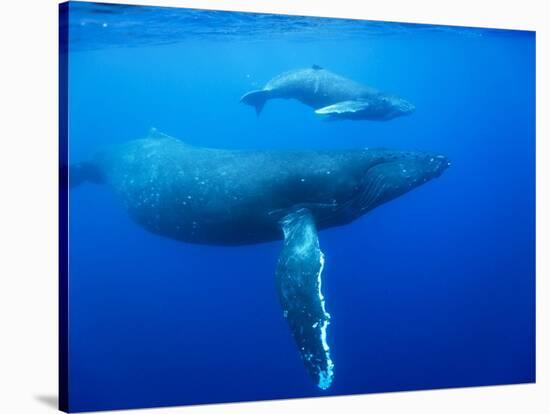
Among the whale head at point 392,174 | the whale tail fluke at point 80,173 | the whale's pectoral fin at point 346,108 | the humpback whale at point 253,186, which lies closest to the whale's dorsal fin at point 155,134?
the humpback whale at point 253,186

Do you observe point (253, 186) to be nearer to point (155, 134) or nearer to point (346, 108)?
point (155, 134)

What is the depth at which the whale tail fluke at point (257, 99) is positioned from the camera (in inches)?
579

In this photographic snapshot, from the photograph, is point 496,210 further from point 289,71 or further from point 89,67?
point 89,67

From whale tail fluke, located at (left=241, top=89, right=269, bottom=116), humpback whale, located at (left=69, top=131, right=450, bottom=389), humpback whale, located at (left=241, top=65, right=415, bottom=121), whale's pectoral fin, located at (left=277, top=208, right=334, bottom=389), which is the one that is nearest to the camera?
whale's pectoral fin, located at (left=277, top=208, right=334, bottom=389)

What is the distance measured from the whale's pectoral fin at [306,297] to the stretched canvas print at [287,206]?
1.1 inches

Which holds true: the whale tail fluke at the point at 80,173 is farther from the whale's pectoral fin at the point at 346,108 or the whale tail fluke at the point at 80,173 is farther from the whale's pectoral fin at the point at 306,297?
the whale's pectoral fin at the point at 346,108

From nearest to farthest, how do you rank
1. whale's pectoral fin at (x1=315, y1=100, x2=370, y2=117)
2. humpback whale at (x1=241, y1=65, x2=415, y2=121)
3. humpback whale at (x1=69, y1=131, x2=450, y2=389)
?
humpback whale at (x1=69, y1=131, x2=450, y2=389) < humpback whale at (x1=241, y1=65, x2=415, y2=121) < whale's pectoral fin at (x1=315, y1=100, x2=370, y2=117)

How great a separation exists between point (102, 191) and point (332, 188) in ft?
11.6

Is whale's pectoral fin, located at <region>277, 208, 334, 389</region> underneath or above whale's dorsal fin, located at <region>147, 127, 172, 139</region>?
underneath

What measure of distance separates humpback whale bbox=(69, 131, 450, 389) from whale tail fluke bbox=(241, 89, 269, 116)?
37.3 inches

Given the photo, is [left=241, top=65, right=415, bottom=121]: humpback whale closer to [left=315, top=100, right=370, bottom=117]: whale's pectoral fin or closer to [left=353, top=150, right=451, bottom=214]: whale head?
[left=315, top=100, right=370, bottom=117]: whale's pectoral fin

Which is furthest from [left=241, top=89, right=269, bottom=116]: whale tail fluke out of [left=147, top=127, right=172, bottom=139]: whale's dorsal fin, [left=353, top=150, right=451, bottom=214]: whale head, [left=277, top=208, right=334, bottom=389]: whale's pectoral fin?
[left=277, top=208, right=334, bottom=389]: whale's pectoral fin

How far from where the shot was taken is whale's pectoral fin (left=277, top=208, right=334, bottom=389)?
12680mm

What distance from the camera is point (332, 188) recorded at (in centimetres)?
1428
